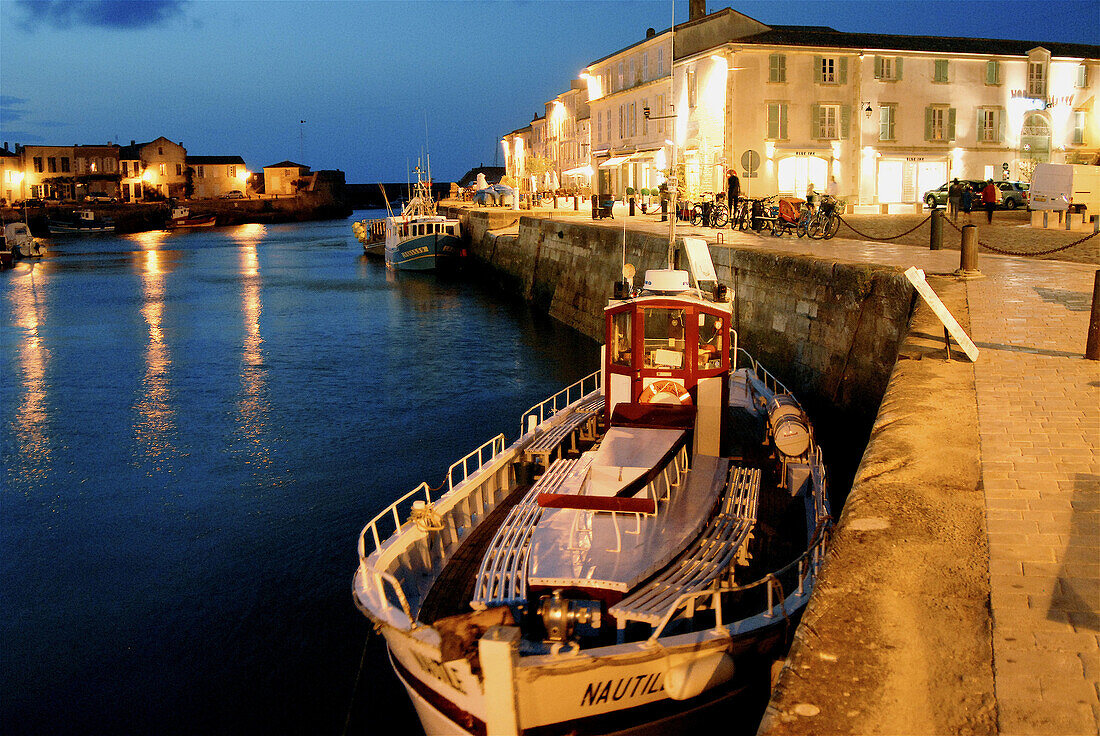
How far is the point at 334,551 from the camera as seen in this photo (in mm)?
12188

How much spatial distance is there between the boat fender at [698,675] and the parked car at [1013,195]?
3023 centimetres

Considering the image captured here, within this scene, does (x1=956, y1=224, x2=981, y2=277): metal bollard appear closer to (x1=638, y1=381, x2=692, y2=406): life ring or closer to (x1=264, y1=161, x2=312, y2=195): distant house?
(x1=638, y1=381, x2=692, y2=406): life ring

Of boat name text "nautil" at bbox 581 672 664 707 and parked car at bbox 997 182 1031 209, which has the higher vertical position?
parked car at bbox 997 182 1031 209

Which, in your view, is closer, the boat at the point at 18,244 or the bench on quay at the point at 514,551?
the bench on quay at the point at 514,551

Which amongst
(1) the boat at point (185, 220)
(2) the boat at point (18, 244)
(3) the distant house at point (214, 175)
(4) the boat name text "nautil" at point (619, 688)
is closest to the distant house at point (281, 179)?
(3) the distant house at point (214, 175)

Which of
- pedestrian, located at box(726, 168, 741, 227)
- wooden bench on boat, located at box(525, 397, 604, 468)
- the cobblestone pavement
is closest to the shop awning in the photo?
pedestrian, located at box(726, 168, 741, 227)

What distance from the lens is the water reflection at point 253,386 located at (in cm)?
1717

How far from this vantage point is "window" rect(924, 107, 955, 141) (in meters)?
37.3

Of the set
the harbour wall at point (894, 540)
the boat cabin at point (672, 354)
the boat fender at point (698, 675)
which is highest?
the boat cabin at point (672, 354)

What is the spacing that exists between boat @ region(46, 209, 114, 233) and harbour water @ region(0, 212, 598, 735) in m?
67.8

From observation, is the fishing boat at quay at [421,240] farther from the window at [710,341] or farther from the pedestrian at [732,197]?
the window at [710,341]

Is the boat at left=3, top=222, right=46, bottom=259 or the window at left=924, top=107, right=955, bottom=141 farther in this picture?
the boat at left=3, top=222, right=46, bottom=259

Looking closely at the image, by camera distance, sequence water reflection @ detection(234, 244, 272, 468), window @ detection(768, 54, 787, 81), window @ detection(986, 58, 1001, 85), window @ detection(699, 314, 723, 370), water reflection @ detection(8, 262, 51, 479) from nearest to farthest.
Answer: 1. window @ detection(699, 314, 723, 370)
2. water reflection @ detection(8, 262, 51, 479)
3. water reflection @ detection(234, 244, 272, 468)
4. window @ detection(768, 54, 787, 81)
5. window @ detection(986, 58, 1001, 85)

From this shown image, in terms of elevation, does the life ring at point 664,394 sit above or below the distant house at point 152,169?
below
